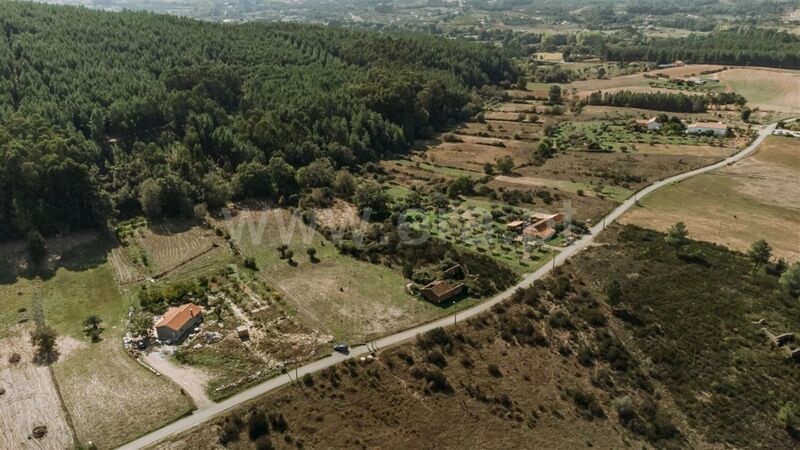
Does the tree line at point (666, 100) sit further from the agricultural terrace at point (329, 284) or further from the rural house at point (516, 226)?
the agricultural terrace at point (329, 284)

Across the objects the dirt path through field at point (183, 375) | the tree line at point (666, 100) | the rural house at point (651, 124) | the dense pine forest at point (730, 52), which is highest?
the dense pine forest at point (730, 52)

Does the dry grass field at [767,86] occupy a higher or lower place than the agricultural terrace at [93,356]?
higher

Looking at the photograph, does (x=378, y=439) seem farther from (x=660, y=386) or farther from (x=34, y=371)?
(x=34, y=371)

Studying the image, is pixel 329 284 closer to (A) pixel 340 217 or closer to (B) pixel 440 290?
(B) pixel 440 290

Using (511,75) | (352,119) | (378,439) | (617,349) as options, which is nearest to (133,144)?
(352,119)

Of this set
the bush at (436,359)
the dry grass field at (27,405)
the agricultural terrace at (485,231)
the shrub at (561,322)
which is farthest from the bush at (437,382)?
the dry grass field at (27,405)

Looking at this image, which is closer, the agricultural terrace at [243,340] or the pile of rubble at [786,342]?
the agricultural terrace at [243,340]

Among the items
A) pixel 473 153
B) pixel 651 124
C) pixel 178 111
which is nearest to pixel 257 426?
pixel 178 111
